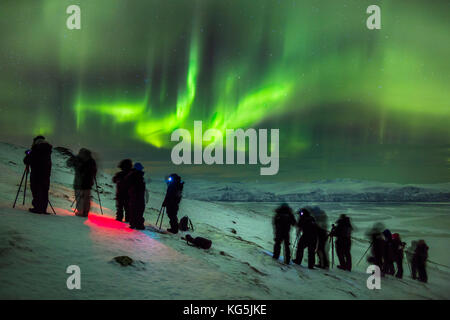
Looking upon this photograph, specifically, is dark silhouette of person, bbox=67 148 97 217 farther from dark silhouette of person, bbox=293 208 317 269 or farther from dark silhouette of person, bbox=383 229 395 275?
dark silhouette of person, bbox=383 229 395 275

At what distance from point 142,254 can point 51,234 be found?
108 inches

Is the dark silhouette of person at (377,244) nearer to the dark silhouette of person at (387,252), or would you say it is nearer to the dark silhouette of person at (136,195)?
the dark silhouette of person at (387,252)

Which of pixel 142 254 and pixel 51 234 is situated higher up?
pixel 51 234

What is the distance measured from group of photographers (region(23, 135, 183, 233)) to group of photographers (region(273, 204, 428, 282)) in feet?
16.3

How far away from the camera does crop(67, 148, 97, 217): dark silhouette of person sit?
11078mm

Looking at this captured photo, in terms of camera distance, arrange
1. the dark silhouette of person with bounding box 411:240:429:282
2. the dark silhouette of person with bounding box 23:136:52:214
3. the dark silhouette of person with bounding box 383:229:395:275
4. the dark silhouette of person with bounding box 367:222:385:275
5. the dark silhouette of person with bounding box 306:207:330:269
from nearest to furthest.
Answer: the dark silhouette of person with bounding box 23:136:52:214 < the dark silhouette of person with bounding box 306:207:330:269 < the dark silhouette of person with bounding box 367:222:385:275 < the dark silhouette of person with bounding box 383:229:395:275 < the dark silhouette of person with bounding box 411:240:429:282

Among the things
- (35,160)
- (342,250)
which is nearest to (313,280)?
(342,250)

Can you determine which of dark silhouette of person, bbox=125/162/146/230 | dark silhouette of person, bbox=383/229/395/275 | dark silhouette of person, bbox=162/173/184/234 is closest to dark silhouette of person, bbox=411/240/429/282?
dark silhouette of person, bbox=383/229/395/275

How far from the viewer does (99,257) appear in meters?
7.58

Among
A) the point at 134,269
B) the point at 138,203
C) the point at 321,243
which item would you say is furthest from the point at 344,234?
the point at 134,269

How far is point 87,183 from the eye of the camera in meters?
11.1

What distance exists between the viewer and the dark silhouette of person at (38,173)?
9.74m

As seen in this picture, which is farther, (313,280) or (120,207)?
(120,207)
